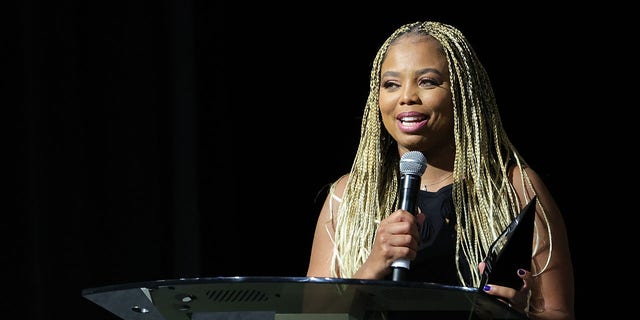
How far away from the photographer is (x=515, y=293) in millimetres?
1794

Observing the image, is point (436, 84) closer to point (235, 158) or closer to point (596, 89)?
point (596, 89)

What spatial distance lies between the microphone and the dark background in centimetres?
134

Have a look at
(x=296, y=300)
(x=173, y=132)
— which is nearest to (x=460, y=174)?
(x=296, y=300)

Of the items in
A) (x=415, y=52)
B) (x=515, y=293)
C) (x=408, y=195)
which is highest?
(x=415, y=52)

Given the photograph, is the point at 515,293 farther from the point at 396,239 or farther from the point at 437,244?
the point at 437,244

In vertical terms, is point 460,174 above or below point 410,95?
below

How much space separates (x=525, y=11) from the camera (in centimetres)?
316

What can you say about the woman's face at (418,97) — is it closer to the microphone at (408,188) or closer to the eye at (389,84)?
the eye at (389,84)

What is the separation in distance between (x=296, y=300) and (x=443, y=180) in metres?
0.86

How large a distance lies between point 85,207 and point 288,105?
69 centimetres

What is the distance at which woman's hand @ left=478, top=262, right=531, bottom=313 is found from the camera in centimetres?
175

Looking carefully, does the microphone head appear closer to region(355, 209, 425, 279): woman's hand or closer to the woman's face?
region(355, 209, 425, 279): woman's hand

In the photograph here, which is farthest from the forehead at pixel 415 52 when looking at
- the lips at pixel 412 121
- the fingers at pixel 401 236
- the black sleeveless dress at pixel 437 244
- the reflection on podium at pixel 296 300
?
the reflection on podium at pixel 296 300

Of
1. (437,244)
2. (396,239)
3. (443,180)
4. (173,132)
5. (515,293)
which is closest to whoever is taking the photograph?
(515,293)
